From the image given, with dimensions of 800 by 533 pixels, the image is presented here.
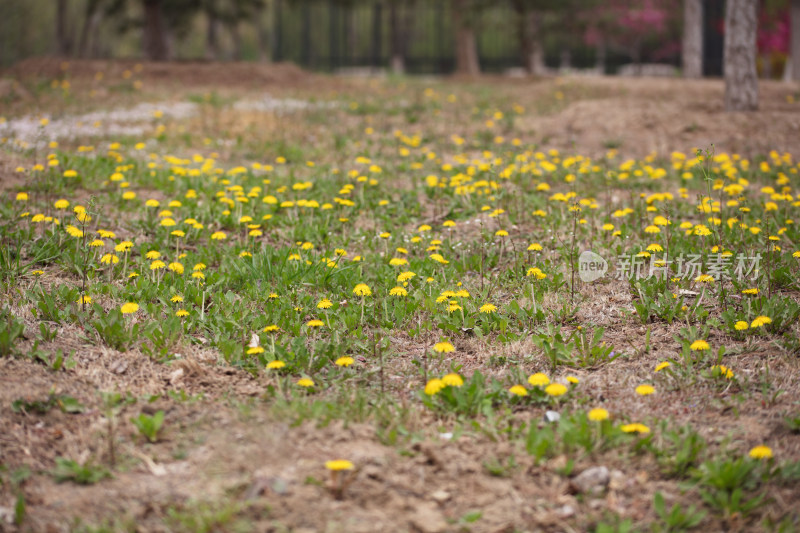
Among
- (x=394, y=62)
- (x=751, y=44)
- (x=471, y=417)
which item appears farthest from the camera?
(x=394, y=62)

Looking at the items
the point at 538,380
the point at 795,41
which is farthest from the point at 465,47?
the point at 538,380

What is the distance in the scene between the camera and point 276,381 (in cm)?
358

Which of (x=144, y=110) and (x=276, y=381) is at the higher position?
(x=144, y=110)

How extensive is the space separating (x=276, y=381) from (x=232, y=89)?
1323cm

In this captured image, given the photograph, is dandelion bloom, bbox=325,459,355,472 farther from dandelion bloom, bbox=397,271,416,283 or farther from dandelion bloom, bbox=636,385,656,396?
dandelion bloom, bbox=397,271,416,283

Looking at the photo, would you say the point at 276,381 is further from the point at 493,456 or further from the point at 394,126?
the point at 394,126

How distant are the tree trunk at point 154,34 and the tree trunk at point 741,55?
1570cm

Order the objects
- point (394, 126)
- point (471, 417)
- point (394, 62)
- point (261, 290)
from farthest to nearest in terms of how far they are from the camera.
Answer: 1. point (394, 62)
2. point (394, 126)
3. point (261, 290)
4. point (471, 417)

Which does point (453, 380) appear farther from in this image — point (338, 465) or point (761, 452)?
point (761, 452)

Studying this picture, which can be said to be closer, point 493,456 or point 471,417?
point 493,456

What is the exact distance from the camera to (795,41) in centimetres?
1678

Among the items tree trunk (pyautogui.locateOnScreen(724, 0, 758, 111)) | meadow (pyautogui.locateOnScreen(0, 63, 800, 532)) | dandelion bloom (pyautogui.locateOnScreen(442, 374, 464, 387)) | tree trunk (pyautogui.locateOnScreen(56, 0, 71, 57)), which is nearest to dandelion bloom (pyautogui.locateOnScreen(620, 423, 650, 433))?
meadow (pyautogui.locateOnScreen(0, 63, 800, 532))

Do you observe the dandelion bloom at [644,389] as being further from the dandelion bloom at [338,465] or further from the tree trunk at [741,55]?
the tree trunk at [741,55]

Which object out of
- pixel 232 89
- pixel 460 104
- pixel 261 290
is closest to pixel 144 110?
pixel 232 89
